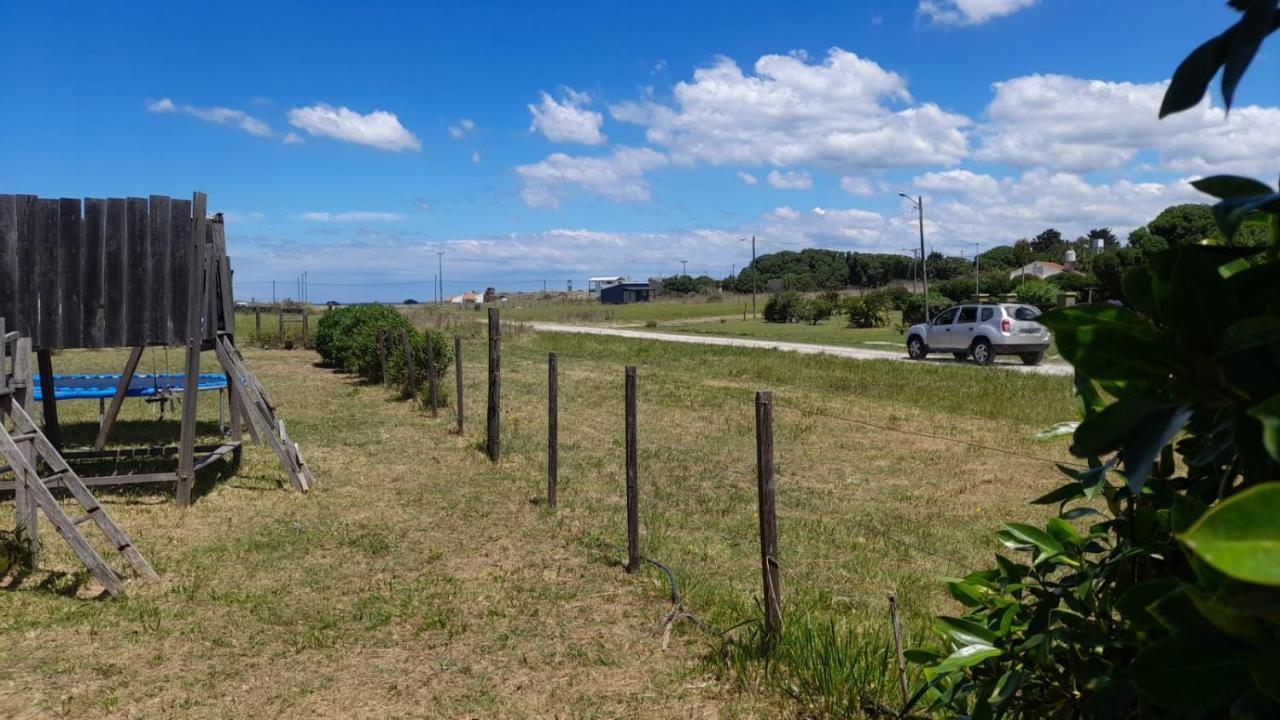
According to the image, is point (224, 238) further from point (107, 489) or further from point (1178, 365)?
point (1178, 365)

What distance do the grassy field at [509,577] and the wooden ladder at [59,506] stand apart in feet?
0.63

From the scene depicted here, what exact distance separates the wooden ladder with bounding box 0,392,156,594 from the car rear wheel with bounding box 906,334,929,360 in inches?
845

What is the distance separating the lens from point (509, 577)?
637 cm

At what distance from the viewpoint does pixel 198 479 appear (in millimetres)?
9789

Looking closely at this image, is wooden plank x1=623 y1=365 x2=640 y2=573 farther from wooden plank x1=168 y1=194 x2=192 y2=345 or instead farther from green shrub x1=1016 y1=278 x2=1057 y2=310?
green shrub x1=1016 y1=278 x2=1057 y2=310

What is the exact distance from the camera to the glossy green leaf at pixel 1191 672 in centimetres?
78

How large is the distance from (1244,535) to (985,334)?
78.2ft

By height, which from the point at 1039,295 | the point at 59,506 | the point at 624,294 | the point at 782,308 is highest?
Answer: the point at 624,294

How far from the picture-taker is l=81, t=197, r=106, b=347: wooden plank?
322 inches

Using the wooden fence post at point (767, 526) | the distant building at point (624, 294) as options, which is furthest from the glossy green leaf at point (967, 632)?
the distant building at point (624, 294)

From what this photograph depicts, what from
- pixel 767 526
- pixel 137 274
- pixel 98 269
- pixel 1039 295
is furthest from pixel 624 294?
pixel 767 526

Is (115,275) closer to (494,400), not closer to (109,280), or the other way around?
(109,280)

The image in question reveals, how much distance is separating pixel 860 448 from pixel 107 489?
28.3 ft

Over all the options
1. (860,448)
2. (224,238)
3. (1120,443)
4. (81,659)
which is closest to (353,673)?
(81,659)
